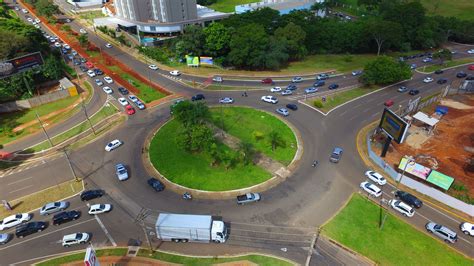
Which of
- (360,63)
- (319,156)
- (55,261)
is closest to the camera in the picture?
(55,261)

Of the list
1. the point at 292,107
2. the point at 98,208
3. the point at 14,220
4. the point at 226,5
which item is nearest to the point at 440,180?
the point at 292,107

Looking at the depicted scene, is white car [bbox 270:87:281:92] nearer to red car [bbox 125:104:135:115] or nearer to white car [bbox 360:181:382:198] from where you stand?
red car [bbox 125:104:135:115]

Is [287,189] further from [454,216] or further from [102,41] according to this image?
[102,41]

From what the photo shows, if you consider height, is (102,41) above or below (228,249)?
above

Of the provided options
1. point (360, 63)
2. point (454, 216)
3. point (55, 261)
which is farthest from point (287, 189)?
point (360, 63)

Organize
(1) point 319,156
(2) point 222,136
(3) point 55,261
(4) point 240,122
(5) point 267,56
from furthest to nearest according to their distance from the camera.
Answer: (5) point 267,56, (4) point 240,122, (2) point 222,136, (1) point 319,156, (3) point 55,261

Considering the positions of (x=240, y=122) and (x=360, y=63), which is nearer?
(x=240, y=122)
